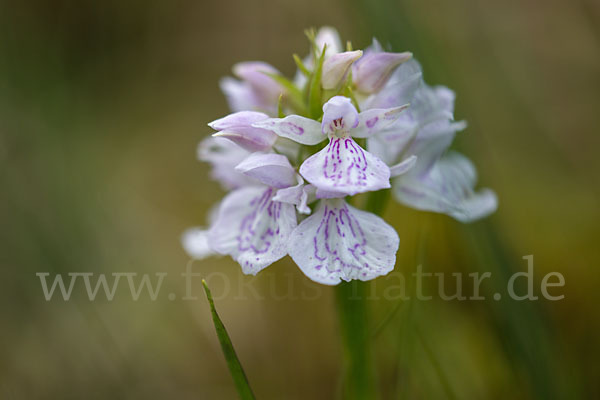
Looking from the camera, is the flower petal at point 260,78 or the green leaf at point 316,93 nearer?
the green leaf at point 316,93

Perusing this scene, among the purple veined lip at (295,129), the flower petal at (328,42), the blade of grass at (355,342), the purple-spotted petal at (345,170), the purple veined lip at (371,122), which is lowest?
the blade of grass at (355,342)

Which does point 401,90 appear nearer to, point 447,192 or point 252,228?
point 447,192

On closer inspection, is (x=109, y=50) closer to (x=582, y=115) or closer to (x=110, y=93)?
(x=110, y=93)

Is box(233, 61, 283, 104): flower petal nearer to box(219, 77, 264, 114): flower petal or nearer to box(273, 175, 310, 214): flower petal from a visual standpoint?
box(219, 77, 264, 114): flower petal

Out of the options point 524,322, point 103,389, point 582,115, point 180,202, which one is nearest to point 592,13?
point 582,115

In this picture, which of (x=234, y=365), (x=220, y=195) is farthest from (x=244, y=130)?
(x=220, y=195)

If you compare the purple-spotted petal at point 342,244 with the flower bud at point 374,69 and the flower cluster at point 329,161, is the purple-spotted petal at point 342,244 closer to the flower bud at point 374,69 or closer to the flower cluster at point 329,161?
the flower cluster at point 329,161

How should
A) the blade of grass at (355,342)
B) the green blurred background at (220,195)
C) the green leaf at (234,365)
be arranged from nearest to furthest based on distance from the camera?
the green leaf at (234,365) < the blade of grass at (355,342) < the green blurred background at (220,195)

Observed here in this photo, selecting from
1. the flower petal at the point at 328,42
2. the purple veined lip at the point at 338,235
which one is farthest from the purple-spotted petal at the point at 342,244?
the flower petal at the point at 328,42
